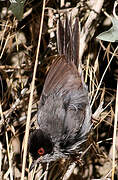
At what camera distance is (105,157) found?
10.4 feet

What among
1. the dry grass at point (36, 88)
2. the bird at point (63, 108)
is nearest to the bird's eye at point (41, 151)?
the bird at point (63, 108)

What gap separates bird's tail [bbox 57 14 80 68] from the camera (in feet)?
9.46

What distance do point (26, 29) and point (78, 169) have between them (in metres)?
1.31

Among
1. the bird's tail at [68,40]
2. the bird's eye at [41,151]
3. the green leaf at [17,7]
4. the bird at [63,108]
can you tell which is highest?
the green leaf at [17,7]

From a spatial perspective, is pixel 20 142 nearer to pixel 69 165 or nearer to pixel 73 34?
pixel 69 165

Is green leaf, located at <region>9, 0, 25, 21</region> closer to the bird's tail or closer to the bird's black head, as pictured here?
the bird's tail

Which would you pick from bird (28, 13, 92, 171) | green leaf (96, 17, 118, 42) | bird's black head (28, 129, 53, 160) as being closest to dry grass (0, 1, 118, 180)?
bird (28, 13, 92, 171)

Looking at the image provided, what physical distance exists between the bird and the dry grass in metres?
0.12

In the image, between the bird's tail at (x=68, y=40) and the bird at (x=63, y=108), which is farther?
the bird's tail at (x=68, y=40)

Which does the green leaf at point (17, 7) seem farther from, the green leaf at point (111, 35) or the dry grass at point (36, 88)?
the green leaf at point (111, 35)

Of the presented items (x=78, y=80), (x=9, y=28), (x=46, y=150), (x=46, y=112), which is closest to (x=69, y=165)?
(x=46, y=150)

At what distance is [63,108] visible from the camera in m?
2.82

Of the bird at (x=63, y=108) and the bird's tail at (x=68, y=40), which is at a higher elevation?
the bird's tail at (x=68, y=40)

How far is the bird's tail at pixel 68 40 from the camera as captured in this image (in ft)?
9.46
